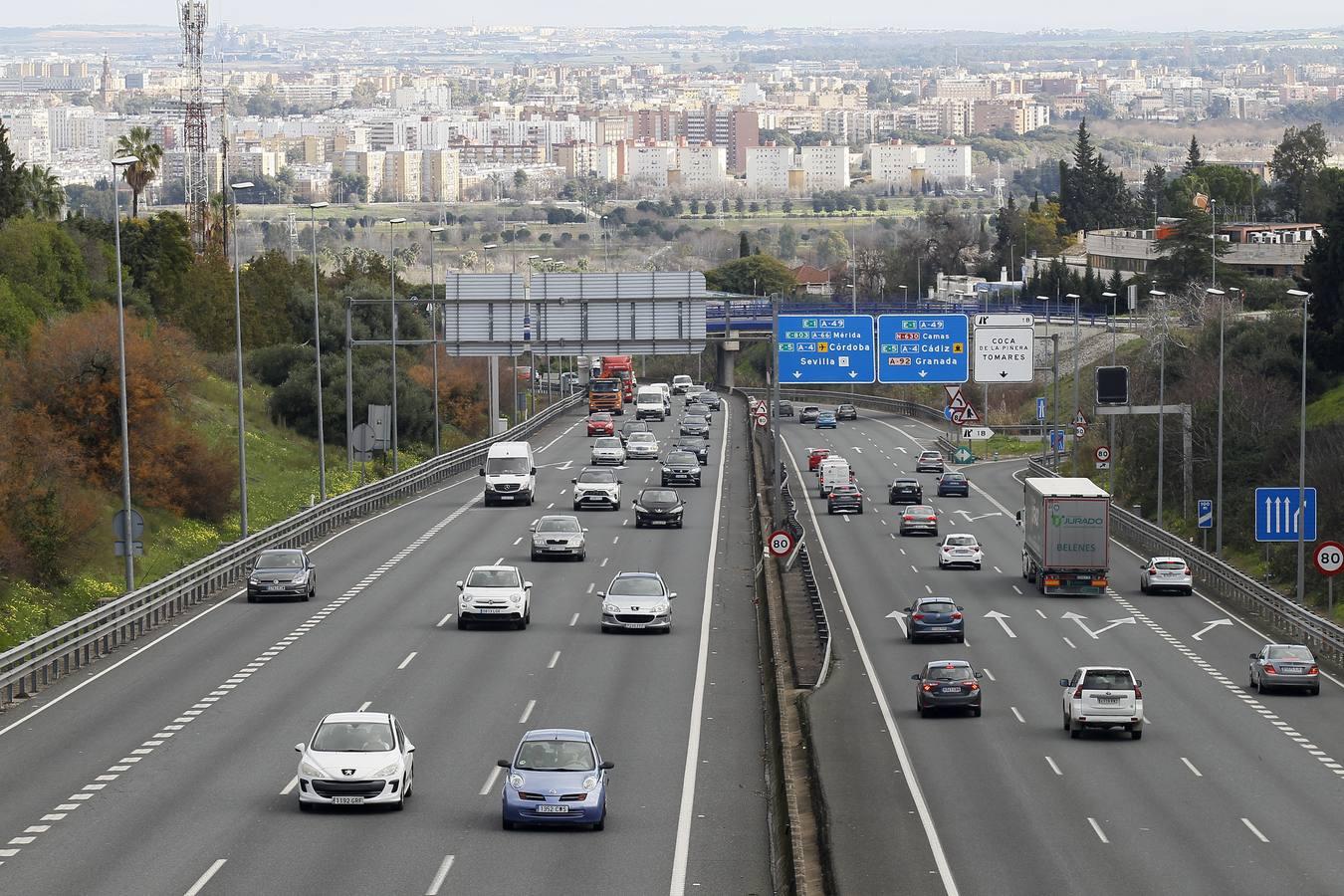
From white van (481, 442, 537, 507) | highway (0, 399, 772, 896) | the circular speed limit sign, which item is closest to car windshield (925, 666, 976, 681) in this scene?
highway (0, 399, 772, 896)

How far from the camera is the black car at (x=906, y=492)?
79.9 m

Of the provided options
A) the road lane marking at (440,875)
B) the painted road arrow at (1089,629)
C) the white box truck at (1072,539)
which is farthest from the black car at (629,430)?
the road lane marking at (440,875)

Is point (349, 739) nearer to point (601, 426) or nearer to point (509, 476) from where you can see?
point (509, 476)

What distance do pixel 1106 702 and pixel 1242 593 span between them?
2154cm

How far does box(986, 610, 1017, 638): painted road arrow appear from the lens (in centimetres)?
4807

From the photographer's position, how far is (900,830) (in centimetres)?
2700

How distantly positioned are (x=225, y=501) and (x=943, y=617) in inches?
1243

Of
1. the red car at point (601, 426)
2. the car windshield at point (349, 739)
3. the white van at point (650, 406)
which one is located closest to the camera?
the car windshield at point (349, 739)

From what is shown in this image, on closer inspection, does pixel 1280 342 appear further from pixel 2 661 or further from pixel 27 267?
pixel 2 661

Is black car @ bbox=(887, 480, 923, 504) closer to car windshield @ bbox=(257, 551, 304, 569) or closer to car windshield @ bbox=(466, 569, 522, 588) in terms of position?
car windshield @ bbox=(257, 551, 304, 569)

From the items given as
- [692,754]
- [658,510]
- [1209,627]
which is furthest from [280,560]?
[1209,627]

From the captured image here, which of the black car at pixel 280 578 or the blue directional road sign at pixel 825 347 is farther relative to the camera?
the blue directional road sign at pixel 825 347

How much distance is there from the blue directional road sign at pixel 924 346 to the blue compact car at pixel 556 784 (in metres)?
44.3

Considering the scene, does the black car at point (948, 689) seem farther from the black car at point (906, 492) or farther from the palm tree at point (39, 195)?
the palm tree at point (39, 195)
